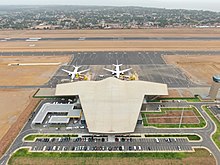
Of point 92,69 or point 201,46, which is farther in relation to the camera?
point 201,46

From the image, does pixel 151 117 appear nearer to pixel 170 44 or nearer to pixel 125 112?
pixel 125 112

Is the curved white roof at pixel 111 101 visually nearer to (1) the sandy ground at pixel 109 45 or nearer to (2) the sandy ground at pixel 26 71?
(2) the sandy ground at pixel 26 71

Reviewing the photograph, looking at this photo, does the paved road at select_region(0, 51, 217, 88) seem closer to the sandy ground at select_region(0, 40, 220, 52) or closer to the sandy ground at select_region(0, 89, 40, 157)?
the sandy ground at select_region(0, 40, 220, 52)

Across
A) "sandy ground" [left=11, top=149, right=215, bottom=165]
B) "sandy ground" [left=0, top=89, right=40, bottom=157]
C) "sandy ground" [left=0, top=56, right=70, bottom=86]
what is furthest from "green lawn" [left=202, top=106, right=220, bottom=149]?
"sandy ground" [left=0, top=56, right=70, bottom=86]

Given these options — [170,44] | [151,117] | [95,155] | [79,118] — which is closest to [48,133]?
[79,118]

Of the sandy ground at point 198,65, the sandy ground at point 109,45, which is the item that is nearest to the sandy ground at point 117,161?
the sandy ground at point 198,65

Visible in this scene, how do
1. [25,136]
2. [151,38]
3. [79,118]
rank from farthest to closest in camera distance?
[151,38] < [79,118] < [25,136]

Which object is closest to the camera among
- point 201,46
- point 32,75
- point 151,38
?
point 32,75
